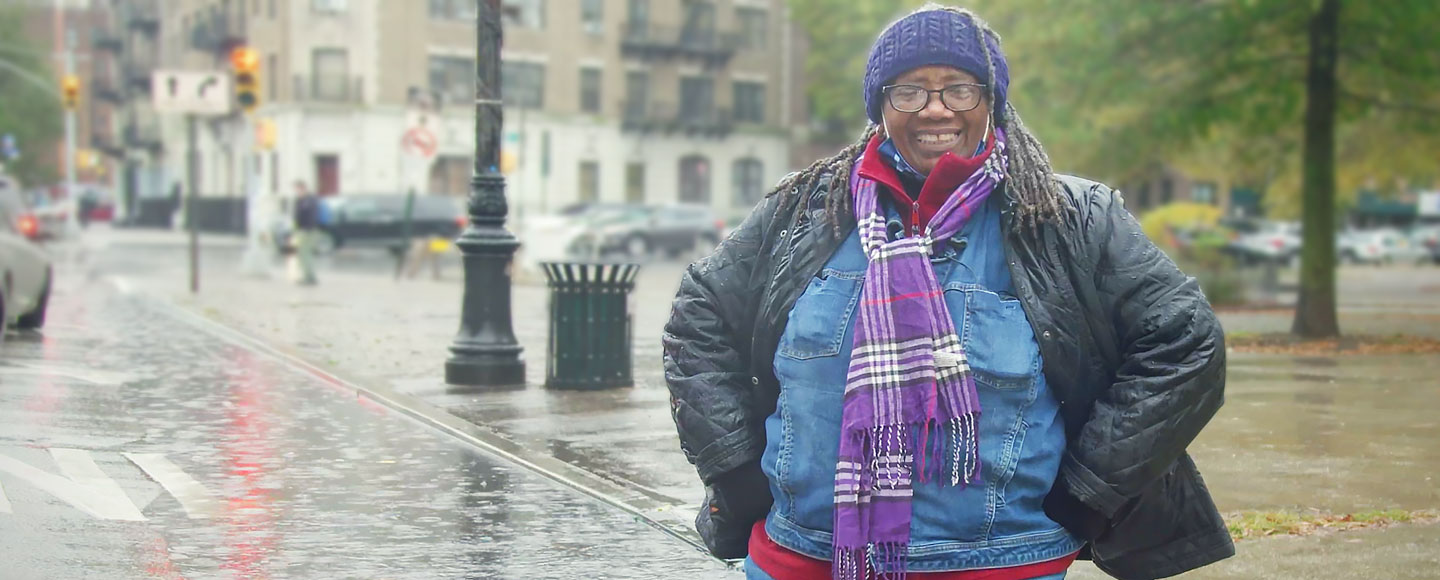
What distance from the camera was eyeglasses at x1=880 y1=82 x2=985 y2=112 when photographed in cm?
340

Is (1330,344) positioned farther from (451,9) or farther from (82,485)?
(451,9)

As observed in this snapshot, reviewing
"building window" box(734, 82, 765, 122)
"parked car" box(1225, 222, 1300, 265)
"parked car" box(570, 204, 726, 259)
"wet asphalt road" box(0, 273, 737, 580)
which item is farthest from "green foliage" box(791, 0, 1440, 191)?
"building window" box(734, 82, 765, 122)

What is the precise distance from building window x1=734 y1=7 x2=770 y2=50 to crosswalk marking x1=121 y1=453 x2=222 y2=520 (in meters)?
59.6

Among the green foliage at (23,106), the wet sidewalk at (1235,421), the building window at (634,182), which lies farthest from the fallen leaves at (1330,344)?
the green foliage at (23,106)

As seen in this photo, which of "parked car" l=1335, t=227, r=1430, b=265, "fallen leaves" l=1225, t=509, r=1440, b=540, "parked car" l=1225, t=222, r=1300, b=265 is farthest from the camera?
"parked car" l=1335, t=227, r=1430, b=265

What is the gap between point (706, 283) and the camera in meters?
3.60

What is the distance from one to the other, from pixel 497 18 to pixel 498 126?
0.75m

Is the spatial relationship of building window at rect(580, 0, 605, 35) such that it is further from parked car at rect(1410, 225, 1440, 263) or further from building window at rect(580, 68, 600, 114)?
parked car at rect(1410, 225, 1440, 263)

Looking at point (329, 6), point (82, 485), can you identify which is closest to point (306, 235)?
point (82, 485)

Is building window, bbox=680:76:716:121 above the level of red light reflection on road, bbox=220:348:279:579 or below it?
above

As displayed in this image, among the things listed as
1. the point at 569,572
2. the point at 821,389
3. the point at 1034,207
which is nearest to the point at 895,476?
the point at 821,389

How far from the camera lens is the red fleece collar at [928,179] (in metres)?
3.32

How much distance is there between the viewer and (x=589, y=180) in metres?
63.7

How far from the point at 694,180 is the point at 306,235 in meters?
41.4
